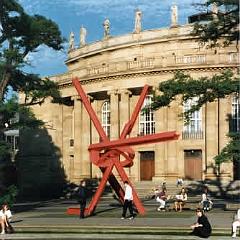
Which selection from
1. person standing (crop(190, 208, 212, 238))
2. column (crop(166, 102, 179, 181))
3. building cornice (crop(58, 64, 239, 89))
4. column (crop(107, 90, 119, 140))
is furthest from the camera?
column (crop(107, 90, 119, 140))

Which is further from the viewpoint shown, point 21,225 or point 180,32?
point 180,32

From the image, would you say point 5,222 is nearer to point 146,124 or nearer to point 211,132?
point 211,132

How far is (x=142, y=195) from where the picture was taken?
58250 mm

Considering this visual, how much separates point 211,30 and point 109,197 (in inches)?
1073

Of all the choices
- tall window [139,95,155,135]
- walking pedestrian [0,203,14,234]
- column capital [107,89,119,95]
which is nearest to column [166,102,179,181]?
tall window [139,95,155,135]

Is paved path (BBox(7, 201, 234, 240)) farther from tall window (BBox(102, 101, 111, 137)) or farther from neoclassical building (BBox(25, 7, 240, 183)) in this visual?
tall window (BBox(102, 101, 111, 137))

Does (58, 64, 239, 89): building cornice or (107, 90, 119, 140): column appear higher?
(58, 64, 239, 89): building cornice

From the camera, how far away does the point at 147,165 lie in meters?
65.9

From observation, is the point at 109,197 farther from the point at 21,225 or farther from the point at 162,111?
the point at 21,225

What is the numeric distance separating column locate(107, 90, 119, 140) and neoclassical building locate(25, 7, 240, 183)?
0.33ft

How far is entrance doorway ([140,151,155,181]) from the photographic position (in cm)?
6544

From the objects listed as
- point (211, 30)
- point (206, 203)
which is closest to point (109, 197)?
point (206, 203)

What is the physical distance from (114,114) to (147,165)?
6142mm

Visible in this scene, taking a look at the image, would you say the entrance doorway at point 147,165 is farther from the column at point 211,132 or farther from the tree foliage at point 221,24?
the tree foliage at point 221,24
